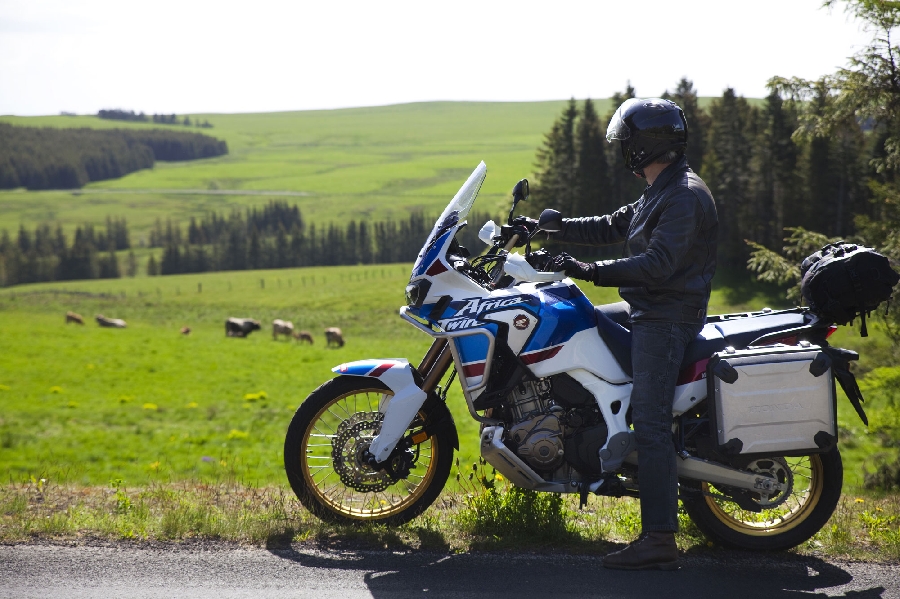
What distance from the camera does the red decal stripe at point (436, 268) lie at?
5.39m

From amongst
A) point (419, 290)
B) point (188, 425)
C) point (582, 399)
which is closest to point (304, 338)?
point (188, 425)

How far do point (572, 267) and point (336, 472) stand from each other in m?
2.18

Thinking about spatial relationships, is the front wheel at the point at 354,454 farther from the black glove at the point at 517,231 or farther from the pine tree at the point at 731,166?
the pine tree at the point at 731,166

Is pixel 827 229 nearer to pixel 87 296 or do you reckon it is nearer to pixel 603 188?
pixel 603 188

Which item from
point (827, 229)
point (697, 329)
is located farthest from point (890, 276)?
point (827, 229)

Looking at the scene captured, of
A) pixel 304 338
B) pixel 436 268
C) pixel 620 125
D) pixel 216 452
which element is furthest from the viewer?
pixel 304 338

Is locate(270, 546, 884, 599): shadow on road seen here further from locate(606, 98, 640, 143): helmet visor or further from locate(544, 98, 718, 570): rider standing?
locate(606, 98, 640, 143): helmet visor

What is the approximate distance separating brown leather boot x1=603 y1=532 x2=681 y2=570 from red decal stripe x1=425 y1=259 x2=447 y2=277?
80.4 inches

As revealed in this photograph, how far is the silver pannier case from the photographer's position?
4969mm

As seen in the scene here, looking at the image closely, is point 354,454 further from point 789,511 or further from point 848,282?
point 848,282

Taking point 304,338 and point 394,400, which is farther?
point 304,338

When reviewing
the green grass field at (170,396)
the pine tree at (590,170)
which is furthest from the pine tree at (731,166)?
the green grass field at (170,396)

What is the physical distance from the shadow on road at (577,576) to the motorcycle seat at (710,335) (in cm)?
122

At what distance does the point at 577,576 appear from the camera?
4727 mm
